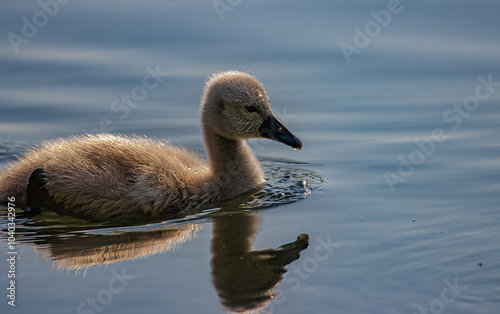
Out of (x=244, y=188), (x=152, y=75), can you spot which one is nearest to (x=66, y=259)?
(x=244, y=188)

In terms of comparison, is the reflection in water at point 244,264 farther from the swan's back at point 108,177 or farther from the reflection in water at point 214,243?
the swan's back at point 108,177

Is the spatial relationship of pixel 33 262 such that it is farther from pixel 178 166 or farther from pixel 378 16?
pixel 378 16
